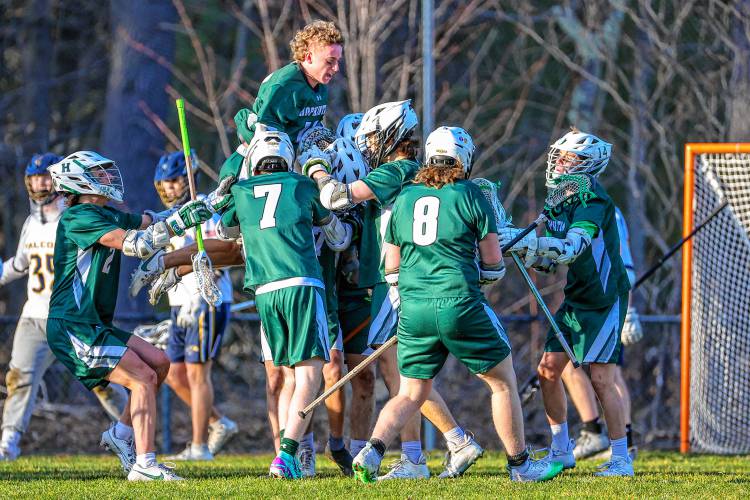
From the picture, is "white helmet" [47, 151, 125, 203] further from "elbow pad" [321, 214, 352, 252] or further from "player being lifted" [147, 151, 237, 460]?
"player being lifted" [147, 151, 237, 460]

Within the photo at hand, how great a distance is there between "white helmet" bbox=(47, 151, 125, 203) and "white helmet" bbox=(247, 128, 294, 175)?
0.88m

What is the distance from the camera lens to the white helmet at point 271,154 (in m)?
7.58

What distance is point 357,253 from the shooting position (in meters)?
8.17

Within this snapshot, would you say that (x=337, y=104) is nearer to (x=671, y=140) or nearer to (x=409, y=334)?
(x=671, y=140)

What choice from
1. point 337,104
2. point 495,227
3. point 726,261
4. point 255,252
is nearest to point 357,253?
point 255,252

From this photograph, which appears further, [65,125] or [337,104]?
[65,125]

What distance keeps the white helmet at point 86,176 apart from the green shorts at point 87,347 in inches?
31.3

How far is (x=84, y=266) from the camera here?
7.70 meters

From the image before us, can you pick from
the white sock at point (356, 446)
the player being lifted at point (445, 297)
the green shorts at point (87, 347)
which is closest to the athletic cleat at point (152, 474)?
the green shorts at point (87, 347)

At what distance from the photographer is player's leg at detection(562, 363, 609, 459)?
30.4 feet

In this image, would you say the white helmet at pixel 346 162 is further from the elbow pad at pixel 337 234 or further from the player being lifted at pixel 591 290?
the player being lifted at pixel 591 290

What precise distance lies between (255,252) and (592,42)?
9.30 meters

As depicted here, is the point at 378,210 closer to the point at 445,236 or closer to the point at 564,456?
the point at 445,236

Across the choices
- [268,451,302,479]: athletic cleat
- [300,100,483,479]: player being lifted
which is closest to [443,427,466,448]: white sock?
[300,100,483,479]: player being lifted
